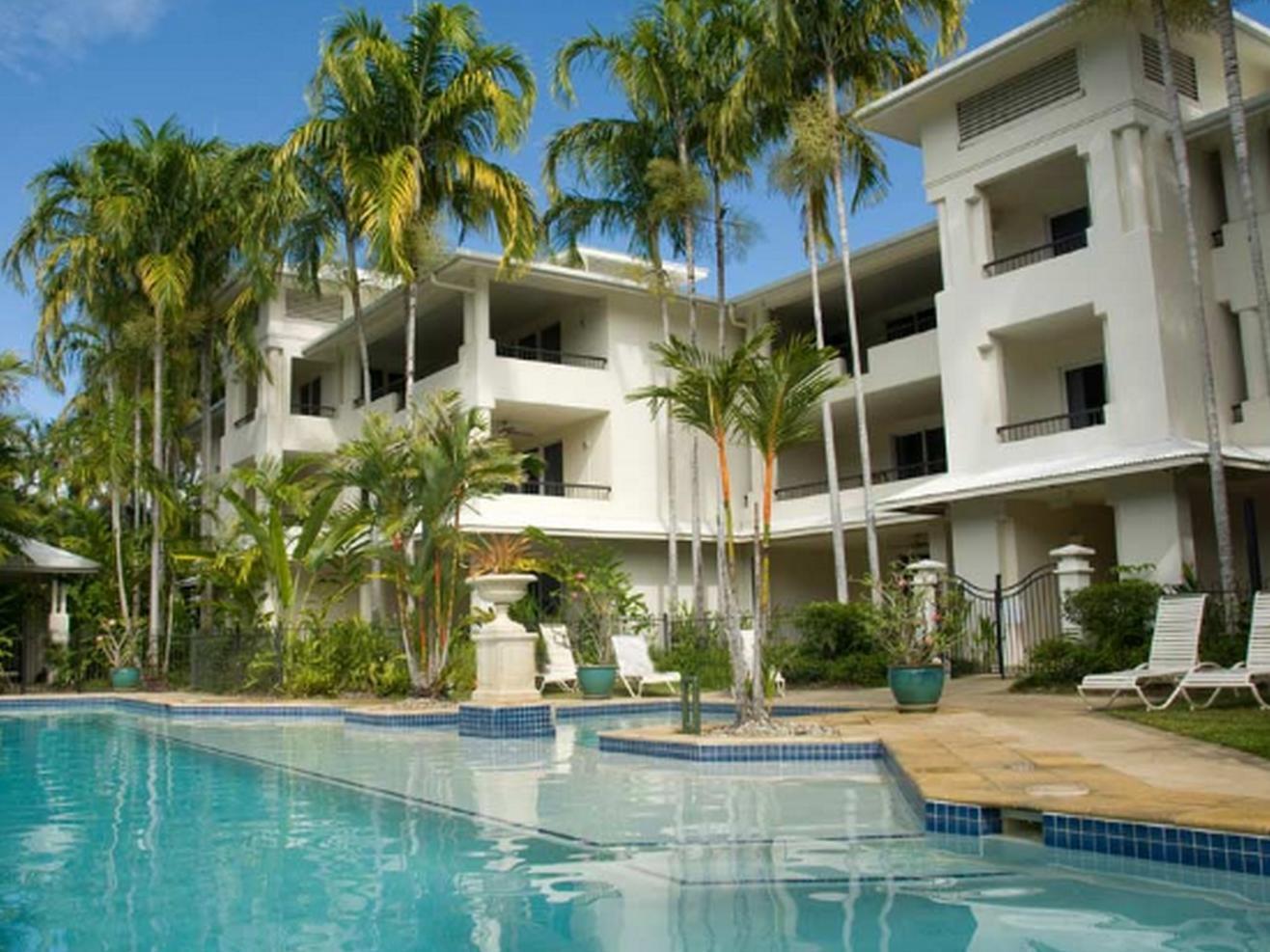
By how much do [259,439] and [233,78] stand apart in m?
14.8

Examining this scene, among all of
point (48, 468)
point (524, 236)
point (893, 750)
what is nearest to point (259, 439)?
point (48, 468)

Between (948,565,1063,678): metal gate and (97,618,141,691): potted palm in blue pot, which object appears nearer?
(948,565,1063,678): metal gate

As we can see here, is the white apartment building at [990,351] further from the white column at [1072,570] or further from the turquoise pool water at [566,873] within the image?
the turquoise pool water at [566,873]

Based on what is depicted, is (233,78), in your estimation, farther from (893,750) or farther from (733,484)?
(733,484)

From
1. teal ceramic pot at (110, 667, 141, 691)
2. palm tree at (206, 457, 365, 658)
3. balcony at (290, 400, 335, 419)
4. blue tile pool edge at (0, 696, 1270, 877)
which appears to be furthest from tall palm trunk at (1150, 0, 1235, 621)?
balcony at (290, 400, 335, 419)

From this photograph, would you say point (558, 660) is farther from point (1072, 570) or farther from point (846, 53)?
point (846, 53)

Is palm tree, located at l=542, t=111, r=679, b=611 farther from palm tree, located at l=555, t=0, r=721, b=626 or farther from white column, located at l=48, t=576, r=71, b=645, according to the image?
white column, located at l=48, t=576, r=71, b=645

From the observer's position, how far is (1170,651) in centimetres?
1236

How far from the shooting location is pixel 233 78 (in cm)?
1460

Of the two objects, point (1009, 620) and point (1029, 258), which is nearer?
point (1009, 620)

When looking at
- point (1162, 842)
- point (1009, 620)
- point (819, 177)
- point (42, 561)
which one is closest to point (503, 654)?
point (1009, 620)

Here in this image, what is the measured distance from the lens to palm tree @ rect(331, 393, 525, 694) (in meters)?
16.6

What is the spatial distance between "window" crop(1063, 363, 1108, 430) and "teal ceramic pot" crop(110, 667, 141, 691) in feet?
62.6

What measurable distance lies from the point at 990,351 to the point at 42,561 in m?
19.8
